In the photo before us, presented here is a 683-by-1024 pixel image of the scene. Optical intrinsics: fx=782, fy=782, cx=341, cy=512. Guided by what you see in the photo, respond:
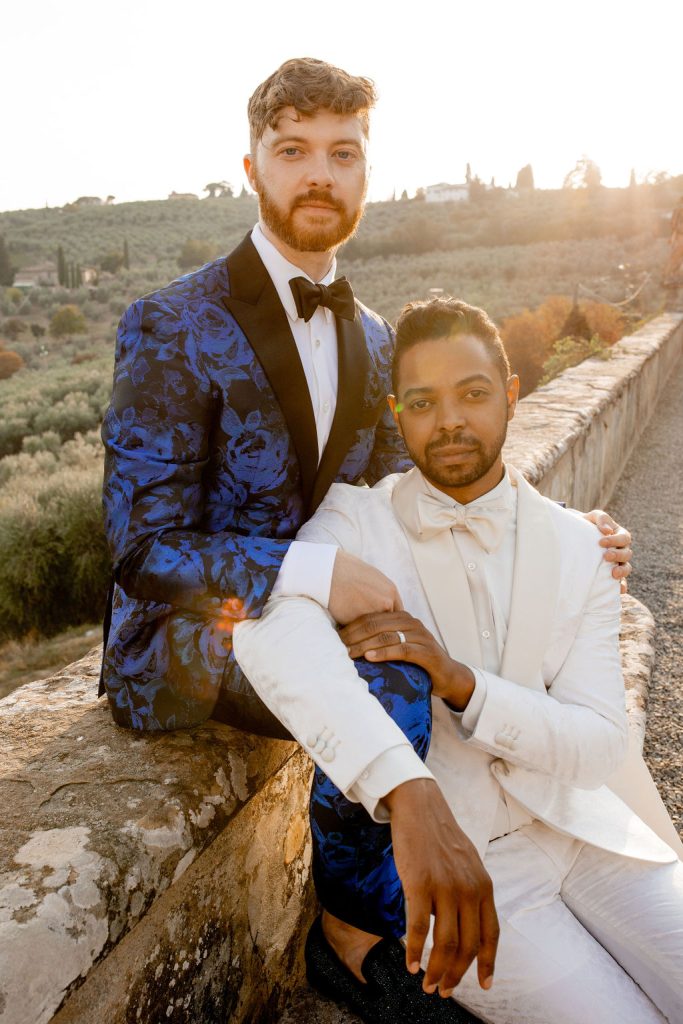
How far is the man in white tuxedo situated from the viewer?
1.34 meters

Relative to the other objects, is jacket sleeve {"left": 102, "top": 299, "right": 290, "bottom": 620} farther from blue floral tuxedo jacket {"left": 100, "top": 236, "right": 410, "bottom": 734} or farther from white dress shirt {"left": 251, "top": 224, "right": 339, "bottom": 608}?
white dress shirt {"left": 251, "top": 224, "right": 339, "bottom": 608}

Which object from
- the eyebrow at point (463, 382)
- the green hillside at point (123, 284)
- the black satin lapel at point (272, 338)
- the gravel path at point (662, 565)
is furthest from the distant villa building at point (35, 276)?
the eyebrow at point (463, 382)

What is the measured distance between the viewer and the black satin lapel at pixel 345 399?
2.04 metres

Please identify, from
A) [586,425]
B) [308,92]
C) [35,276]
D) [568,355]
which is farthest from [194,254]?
[308,92]

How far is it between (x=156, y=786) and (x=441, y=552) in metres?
0.79

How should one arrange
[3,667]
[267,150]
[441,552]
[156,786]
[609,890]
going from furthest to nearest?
[3,667] → [267,150] → [441,552] → [609,890] → [156,786]

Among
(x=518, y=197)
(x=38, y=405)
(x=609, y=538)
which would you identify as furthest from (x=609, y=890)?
(x=518, y=197)

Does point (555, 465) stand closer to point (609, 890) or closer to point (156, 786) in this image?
point (609, 890)

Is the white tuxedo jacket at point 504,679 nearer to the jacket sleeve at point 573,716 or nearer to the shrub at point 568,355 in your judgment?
the jacket sleeve at point 573,716

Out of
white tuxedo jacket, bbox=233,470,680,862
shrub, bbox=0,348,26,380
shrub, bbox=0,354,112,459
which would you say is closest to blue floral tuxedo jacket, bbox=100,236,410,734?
white tuxedo jacket, bbox=233,470,680,862

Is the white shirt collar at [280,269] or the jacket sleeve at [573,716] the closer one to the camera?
the jacket sleeve at [573,716]

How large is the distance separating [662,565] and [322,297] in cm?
332

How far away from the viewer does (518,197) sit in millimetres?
62688

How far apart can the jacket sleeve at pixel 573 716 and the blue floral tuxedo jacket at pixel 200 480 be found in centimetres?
50
